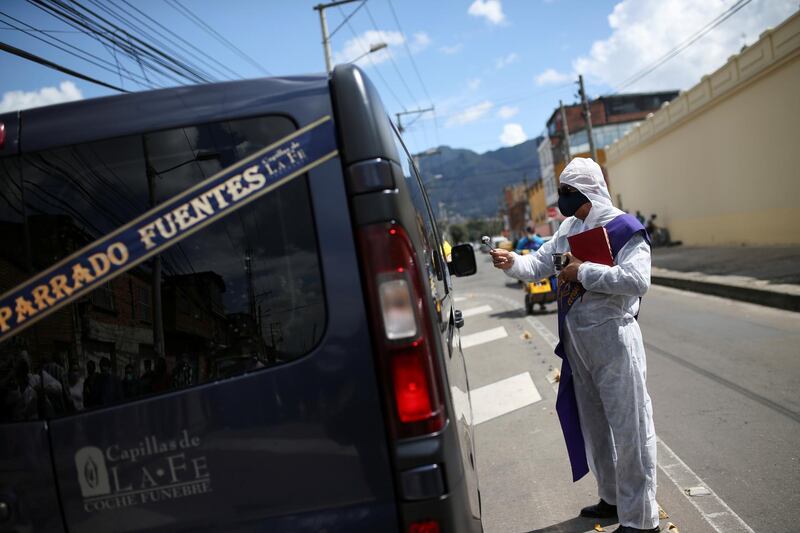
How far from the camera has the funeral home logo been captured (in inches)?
83.1

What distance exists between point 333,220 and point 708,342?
7.70m

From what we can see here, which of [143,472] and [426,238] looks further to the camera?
[426,238]

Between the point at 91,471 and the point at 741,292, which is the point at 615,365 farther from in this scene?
the point at 741,292

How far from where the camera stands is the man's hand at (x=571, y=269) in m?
3.36

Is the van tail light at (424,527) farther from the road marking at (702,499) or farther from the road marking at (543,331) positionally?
the road marking at (543,331)

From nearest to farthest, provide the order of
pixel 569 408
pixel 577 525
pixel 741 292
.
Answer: pixel 569 408 < pixel 577 525 < pixel 741 292

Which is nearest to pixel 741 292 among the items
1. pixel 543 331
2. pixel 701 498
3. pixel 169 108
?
pixel 543 331

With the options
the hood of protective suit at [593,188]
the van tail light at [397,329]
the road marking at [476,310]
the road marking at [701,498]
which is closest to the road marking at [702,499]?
the road marking at [701,498]

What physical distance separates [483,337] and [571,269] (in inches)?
329

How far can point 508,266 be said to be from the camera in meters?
3.86

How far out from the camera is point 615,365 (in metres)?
3.33

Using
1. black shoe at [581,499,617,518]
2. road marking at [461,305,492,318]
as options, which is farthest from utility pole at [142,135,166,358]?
road marking at [461,305,492,318]

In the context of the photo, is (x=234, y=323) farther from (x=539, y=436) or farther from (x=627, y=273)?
(x=539, y=436)

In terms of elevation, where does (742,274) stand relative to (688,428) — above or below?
above
